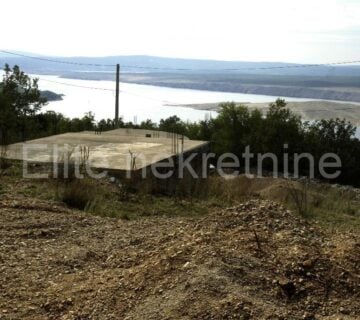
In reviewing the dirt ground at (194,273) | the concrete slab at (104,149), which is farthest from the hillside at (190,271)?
the concrete slab at (104,149)

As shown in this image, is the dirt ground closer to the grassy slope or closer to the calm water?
the grassy slope

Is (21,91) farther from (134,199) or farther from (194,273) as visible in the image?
(194,273)

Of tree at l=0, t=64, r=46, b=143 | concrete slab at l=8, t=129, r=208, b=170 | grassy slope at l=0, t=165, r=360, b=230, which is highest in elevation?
tree at l=0, t=64, r=46, b=143

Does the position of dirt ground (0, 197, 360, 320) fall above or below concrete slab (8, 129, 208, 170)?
below

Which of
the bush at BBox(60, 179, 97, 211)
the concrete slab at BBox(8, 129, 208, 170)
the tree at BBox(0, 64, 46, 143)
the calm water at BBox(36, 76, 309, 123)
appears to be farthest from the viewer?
the calm water at BBox(36, 76, 309, 123)

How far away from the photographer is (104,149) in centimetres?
1175

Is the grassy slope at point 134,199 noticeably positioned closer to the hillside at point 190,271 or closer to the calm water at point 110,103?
the hillside at point 190,271

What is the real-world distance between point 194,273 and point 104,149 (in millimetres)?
8510

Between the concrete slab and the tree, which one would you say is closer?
the concrete slab

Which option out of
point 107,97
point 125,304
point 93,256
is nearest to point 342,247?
point 125,304

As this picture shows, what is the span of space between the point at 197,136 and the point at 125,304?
111 feet

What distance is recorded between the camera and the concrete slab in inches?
385

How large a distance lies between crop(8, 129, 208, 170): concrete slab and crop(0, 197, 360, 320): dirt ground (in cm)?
445

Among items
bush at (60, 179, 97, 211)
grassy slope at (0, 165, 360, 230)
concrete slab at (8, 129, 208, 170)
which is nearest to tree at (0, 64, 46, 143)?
concrete slab at (8, 129, 208, 170)
